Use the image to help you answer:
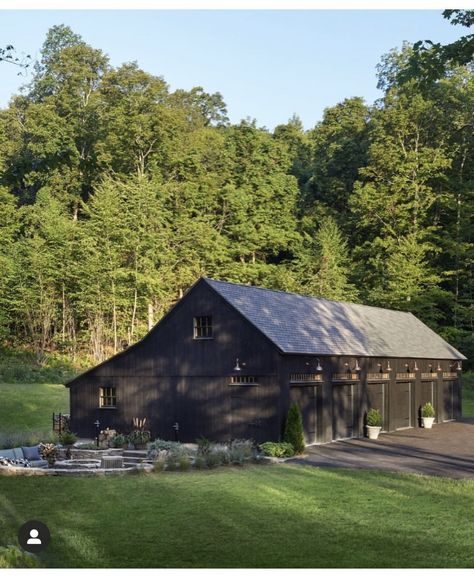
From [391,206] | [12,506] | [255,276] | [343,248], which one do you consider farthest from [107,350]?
[12,506]

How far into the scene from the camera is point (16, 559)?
1022cm

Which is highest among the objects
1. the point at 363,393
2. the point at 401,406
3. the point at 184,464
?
the point at 363,393

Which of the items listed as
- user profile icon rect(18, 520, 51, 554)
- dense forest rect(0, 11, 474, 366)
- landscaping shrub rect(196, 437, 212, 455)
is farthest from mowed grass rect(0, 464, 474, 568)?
dense forest rect(0, 11, 474, 366)

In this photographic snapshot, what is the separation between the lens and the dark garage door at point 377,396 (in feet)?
107

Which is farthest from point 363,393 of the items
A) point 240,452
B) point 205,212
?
point 205,212

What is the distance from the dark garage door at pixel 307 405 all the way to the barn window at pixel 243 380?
4.30 feet

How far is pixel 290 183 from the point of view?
6975 cm

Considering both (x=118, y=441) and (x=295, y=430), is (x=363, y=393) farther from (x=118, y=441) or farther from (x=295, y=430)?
(x=118, y=441)

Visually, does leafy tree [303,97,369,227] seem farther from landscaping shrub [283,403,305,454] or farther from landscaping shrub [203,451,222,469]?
landscaping shrub [203,451,222,469]

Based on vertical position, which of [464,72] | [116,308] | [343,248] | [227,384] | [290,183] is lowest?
[227,384]

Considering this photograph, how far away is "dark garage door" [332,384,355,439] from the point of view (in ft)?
98.0

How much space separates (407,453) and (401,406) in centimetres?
979

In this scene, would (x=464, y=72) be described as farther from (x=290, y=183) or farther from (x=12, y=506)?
(x=12, y=506)

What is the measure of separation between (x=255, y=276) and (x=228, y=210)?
6676 mm
